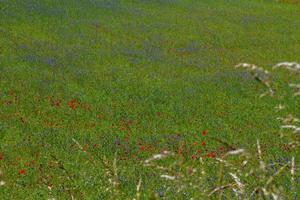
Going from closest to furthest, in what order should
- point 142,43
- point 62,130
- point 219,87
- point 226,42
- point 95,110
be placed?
point 62,130
point 95,110
point 219,87
point 142,43
point 226,42

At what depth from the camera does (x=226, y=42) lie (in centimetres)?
3628

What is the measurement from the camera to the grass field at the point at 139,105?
9.60 metres

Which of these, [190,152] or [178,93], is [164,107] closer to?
[178,93]

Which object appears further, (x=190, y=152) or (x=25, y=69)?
(x=25, y=69)

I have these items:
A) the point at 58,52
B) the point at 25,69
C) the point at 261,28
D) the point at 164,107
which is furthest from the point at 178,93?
the point at 261,28

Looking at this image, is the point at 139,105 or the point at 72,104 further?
the point at 139,105

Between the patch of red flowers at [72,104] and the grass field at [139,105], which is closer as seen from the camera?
the grass field at [139,105]

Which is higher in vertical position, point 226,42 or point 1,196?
point 1,196

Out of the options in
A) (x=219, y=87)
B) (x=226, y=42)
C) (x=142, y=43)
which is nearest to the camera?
(x=219, y=87)

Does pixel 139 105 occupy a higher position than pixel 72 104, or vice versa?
pixel 72 104

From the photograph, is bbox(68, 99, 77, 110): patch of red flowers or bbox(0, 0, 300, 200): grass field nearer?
bbox(0, 0, 300, 200): grass field

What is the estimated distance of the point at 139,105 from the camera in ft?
65.2

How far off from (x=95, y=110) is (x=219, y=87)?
6.78 meters

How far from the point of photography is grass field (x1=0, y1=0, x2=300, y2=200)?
9.60m
